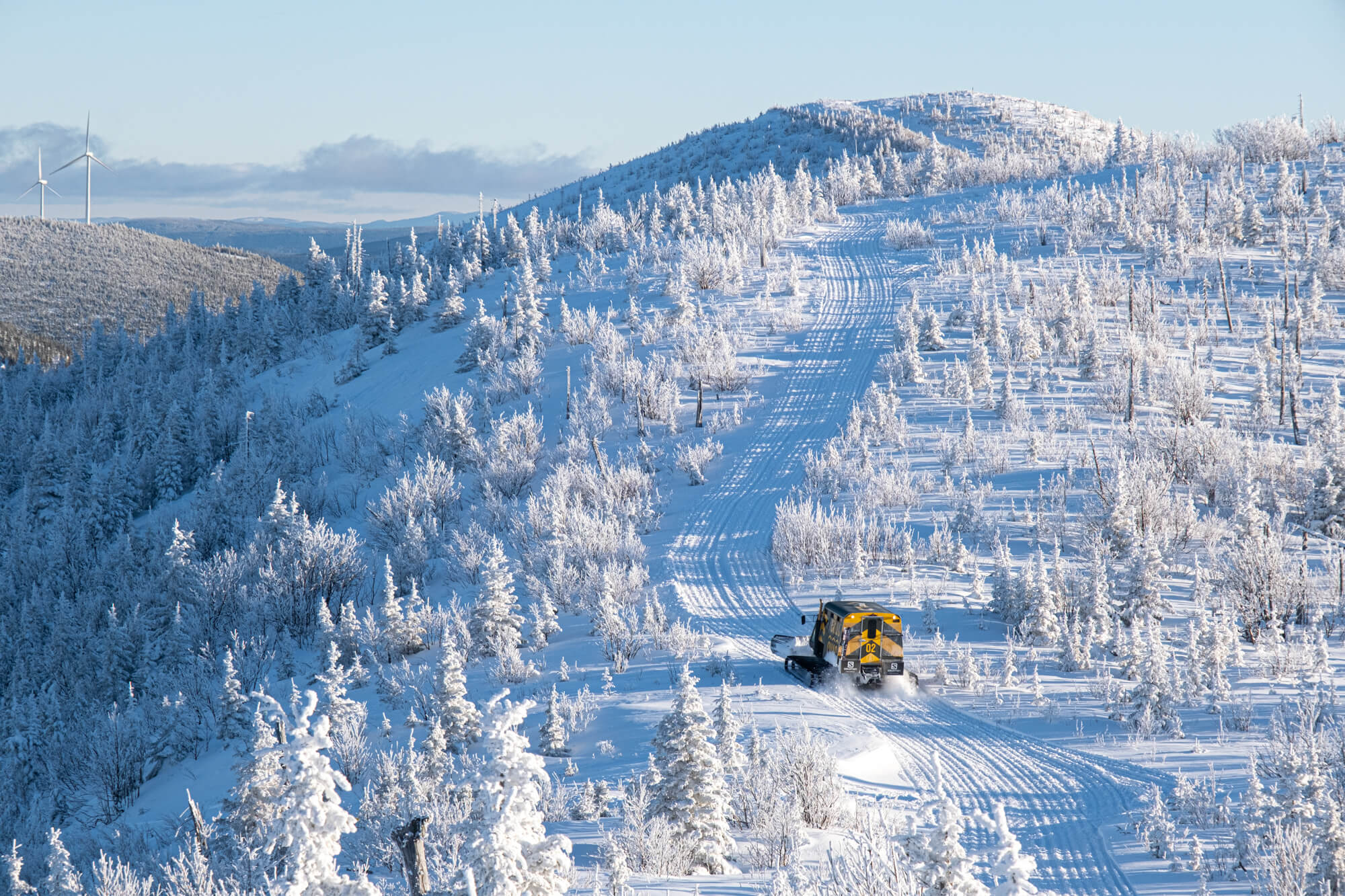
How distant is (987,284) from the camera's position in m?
33.5

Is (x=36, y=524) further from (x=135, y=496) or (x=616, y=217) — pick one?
(x=616, y=217)

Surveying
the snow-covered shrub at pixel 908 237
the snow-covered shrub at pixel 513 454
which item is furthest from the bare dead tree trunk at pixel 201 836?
the snow-covered shrub at pixel 908 237

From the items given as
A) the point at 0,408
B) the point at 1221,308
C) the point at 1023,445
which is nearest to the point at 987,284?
the point at 1221,308

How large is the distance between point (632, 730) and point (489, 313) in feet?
98.3

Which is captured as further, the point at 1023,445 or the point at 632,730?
the point at 1023,445

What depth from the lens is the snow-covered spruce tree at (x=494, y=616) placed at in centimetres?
1461

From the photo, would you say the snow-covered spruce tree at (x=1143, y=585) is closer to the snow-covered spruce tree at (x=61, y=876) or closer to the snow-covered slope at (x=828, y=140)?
the snow-covered spruce tree at (x=61, y=876)

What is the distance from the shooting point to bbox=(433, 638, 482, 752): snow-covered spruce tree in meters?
10.7

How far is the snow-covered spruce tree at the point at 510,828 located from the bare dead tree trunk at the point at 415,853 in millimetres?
277

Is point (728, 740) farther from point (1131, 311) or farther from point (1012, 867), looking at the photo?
point (1131, 311)

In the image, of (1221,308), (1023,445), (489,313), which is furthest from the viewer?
(489,313)

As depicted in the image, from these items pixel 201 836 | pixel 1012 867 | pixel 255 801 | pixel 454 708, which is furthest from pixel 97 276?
pixel 1012 867

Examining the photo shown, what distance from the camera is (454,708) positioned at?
422 inches

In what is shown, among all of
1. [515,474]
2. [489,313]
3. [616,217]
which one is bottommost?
[515,474]
